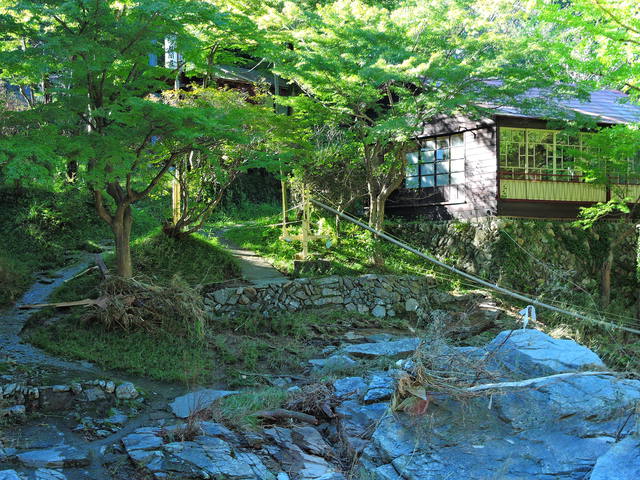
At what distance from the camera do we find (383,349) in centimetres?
1151

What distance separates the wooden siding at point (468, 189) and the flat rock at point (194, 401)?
37.7 feet

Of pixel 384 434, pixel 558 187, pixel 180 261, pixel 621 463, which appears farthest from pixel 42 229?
pixel 621 463

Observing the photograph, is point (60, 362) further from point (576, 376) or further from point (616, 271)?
point (616, 271)

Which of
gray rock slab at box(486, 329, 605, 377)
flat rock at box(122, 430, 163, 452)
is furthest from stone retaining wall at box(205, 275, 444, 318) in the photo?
gray rock slab at box(486, 329, 605, 377)

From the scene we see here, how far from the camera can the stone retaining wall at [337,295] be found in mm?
14102

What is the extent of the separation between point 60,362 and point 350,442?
521 cm

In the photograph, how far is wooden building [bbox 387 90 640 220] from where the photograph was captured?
18.4 metres

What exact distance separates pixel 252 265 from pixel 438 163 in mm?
7202

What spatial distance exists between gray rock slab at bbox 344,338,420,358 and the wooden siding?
7.60 metres

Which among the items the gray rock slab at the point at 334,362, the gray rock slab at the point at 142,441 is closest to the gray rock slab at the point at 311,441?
the gray rock slab at the point at 142,441

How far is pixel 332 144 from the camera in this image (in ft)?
57.0

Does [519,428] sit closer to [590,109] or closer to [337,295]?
[337,295]

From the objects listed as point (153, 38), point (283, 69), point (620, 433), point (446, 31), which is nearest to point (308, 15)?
point (283, 69)

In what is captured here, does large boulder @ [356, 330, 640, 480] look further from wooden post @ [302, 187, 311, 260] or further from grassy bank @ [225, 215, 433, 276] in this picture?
grassy bank @ [225, 215, 433, 276]
